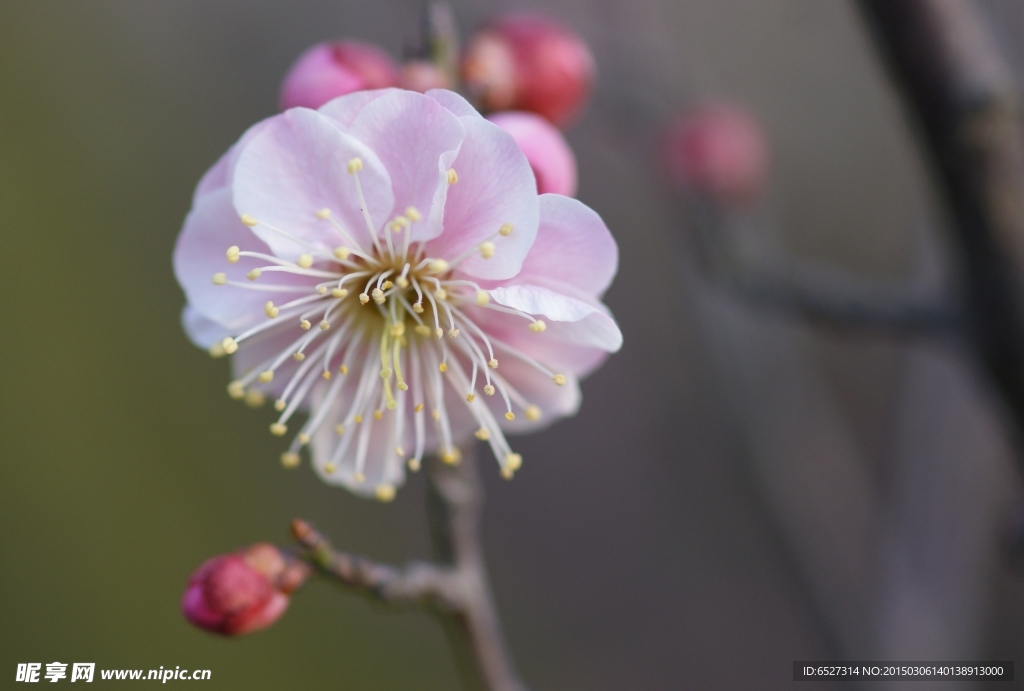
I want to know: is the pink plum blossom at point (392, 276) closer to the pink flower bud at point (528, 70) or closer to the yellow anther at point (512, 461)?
the yellow anther at point (512, 461)

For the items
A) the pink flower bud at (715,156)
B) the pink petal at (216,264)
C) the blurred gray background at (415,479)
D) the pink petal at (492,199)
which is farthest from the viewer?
the blurred gray background at (415,479)

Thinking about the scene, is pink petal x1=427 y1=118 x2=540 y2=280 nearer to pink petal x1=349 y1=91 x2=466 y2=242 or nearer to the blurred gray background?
pink petal x1=349 y1=91 x2=466 y2=242

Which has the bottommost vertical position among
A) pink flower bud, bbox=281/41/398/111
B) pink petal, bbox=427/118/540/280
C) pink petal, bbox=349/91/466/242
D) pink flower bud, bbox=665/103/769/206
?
pink petal, bbox=427/118/540/280

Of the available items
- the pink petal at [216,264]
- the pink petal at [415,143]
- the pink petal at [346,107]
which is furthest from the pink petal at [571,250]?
the pink petal at [216,264]

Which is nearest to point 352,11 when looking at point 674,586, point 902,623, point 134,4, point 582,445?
point 134,4

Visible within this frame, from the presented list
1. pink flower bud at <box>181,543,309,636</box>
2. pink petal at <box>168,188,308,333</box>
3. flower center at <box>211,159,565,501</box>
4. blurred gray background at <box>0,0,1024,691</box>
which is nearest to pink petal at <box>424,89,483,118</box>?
flower center at <box>211,159,565,501</box>

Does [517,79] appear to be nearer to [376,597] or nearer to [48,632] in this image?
[376,597]
